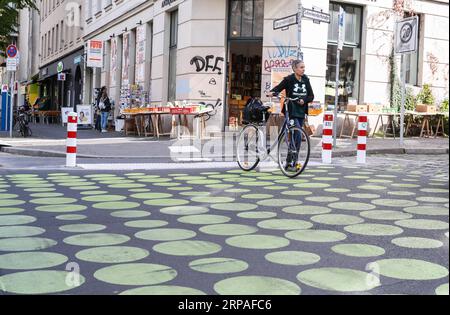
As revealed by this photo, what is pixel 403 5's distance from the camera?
18.7m

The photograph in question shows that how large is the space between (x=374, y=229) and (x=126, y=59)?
22.0m

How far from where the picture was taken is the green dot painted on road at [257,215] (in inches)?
200

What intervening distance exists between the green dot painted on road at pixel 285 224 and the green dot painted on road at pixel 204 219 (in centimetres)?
39

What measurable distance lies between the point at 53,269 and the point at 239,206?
2676mm

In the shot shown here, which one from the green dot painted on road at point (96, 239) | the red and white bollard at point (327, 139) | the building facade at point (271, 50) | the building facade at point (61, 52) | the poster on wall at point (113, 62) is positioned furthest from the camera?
the building facade at point (61, 52)

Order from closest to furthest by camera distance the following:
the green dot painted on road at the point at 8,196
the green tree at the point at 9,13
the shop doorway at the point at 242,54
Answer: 1. the green dot painted on road at the point at 8,196
2. the shop doorway at the point at 242,54
3. the green tree at the point at 9,13

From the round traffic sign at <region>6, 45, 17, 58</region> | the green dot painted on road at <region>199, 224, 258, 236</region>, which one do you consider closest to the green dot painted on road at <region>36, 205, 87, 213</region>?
the green dot painted on road at <region>199, 224, 258, 236</region>

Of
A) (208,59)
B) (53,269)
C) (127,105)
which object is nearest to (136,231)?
(53,269)

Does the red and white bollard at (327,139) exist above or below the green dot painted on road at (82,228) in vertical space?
above

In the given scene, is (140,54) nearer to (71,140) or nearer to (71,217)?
(71,140)

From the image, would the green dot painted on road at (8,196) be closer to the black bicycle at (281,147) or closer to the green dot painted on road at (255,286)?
the black bicycle at (281,147)

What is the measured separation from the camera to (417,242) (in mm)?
4012

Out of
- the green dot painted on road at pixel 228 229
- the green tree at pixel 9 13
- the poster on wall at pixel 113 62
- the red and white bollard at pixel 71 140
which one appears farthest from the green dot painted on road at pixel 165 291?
the poster on wall at pixel 113 62

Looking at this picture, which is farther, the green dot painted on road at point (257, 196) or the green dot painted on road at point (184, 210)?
the green dot painted on road at point (257, 196)
